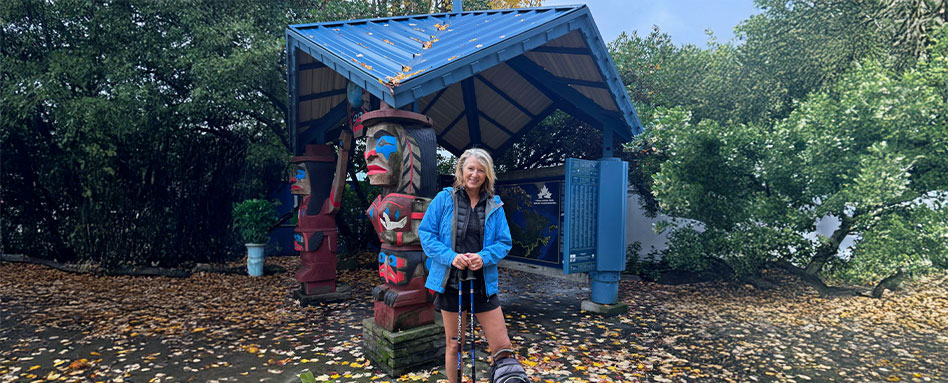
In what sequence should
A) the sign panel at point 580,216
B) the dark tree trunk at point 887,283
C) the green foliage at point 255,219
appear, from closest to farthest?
the sign panel at point 580,216
the dark tree trunk at point 887,283
the green foliage at point 255,219

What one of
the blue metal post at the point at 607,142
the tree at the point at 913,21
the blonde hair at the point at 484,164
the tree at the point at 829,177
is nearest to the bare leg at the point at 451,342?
the blonde hair at the point at 484,164

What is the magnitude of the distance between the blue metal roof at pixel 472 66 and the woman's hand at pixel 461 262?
67.0 inches

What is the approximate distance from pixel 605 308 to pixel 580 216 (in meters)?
1.42

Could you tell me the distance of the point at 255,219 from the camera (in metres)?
9.22

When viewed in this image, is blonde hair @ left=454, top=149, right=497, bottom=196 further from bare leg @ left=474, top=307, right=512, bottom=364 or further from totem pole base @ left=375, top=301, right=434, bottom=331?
totem pole base @ left=375, top=301, right=434, bottom=331

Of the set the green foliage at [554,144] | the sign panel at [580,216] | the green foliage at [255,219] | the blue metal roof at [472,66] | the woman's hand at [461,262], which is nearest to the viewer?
the woman's hand at [461,262]

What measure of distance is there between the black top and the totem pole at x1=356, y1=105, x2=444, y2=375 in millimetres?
1024

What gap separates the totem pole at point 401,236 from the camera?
13.7 ft

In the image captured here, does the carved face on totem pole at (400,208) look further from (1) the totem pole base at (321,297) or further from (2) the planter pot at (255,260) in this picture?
(2) the planter pot at (255,260)

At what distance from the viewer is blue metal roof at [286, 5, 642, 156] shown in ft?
14.5

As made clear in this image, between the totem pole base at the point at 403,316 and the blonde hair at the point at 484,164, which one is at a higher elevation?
the blonde hair at the point at 484,164

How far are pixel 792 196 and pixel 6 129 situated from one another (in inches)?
586

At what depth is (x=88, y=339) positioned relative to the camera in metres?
5.12

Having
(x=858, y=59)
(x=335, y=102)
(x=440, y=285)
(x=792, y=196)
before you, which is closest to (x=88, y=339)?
(x=335, y=102)
